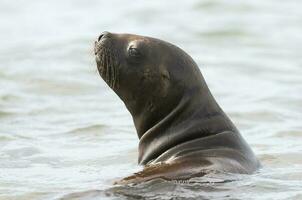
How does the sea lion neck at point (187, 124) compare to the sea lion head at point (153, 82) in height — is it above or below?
below

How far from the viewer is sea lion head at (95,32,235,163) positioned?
1023cm

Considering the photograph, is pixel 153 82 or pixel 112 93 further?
pixel 112 93

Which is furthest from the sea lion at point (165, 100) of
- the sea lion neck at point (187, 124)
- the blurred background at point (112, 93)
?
the blurred background at point (112, 93)

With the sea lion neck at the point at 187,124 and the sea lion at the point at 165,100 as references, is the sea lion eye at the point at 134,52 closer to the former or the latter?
the sea lion at the point at 165,100

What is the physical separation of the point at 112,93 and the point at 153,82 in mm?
6997

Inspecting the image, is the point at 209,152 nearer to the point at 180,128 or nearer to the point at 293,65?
the point at 180,128

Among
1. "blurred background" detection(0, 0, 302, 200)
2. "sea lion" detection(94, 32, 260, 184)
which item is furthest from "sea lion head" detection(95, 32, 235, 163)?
"blurred background" detection(0, 0, 302, 200)

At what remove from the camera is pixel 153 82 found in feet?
33.8

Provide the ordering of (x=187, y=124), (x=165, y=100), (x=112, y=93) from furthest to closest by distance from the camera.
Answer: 1. (x=112, y=93)
2. (x=165, y=100)
3. (x=187, y=124)

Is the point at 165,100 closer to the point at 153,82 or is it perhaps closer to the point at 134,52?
the point at 153,82

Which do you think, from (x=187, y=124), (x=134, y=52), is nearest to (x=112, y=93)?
(x=134, y=52)

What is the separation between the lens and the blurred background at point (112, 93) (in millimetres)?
10219

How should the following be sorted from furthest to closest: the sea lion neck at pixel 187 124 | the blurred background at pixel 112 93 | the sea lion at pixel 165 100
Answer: the blurred background at pixel 112 93
the sea lion neck at pixel 187 124
the sea lion at pixel 165 100

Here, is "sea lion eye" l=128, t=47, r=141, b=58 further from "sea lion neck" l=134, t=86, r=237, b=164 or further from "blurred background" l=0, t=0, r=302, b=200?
"blurred background" l=0, t=0, r=302, b=200
